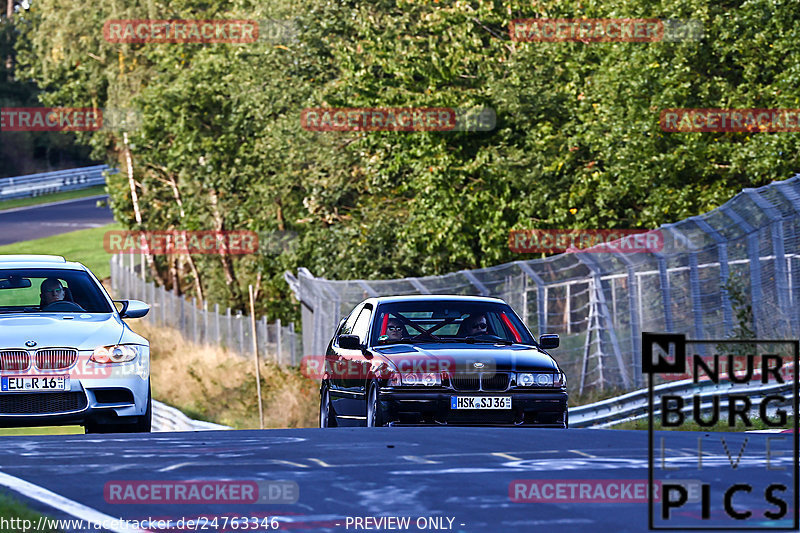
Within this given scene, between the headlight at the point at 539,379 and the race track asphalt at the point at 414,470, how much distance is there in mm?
654

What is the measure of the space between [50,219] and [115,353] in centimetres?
6285

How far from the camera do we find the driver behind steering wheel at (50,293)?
14.2 m

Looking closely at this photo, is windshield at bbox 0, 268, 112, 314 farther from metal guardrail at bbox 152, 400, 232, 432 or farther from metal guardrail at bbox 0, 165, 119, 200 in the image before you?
metal guardrail at bbox 0, 165, 119, 200

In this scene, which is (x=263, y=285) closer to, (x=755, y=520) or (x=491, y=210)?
(x=491, y=210)

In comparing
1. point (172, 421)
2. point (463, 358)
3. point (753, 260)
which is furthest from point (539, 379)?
point (172, 421)

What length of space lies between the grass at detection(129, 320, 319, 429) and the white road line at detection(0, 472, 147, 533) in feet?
69.8

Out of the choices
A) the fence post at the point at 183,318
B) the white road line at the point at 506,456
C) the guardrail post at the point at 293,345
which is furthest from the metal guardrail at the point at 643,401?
the fence post at the point at 183,318

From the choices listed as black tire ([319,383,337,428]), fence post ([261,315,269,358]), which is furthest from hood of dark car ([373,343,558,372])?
fence post ([261,315,269,358])

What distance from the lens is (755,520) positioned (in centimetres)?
769

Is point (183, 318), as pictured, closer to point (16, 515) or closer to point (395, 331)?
point (395, 331)

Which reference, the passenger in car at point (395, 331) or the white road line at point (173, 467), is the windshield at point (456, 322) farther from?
the white road line at point (173, 467)

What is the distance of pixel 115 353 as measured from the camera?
1296 centimetres

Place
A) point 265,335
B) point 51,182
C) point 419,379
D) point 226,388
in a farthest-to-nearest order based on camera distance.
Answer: point 51,182 < point 265,335 < point 226,388 < point 419,379

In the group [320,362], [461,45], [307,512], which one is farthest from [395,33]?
[307,512]
